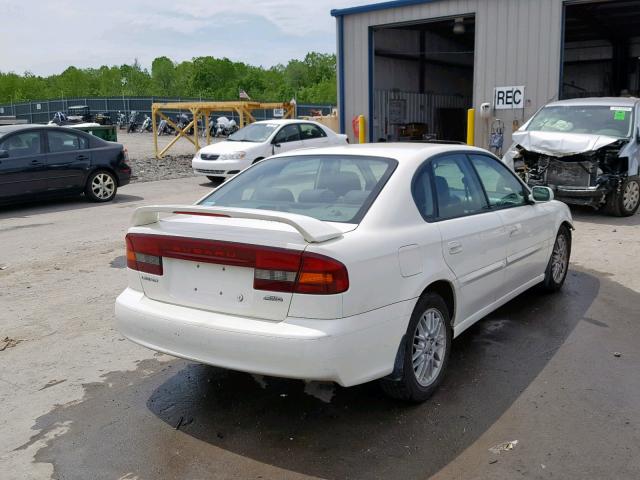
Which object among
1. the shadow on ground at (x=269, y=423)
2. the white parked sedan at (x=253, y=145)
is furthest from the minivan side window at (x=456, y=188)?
the white parked sedan at (x=253, y=145)

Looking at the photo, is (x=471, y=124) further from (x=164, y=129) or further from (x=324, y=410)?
(x=164, y=129)

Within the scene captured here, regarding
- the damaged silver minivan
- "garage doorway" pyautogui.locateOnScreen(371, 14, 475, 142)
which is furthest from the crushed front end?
"garage doorway" pyautogui.locateOnScreen(371, 14, 475, 142)

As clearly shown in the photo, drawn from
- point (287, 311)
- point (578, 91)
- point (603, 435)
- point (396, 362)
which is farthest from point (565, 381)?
point (578, 91)

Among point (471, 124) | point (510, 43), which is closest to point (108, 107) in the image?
point (471, 124)

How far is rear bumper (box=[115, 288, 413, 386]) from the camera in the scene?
3.21 metres

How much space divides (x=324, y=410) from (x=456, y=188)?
5.83 ft

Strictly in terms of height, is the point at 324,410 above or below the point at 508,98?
below

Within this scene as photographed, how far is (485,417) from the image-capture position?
3.75 meters

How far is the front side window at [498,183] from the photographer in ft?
16.1

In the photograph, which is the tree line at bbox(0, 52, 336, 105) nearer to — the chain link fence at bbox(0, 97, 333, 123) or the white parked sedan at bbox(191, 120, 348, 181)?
the chain link fence at bbox(0, 97, 333, 123)

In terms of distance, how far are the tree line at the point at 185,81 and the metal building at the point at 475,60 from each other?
72.7 metres

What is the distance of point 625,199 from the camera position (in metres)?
10.5

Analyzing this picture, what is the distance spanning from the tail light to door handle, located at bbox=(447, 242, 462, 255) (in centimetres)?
103

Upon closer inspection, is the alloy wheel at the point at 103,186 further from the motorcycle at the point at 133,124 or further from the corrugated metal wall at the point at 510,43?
the motorcycle at the point at 133,124
